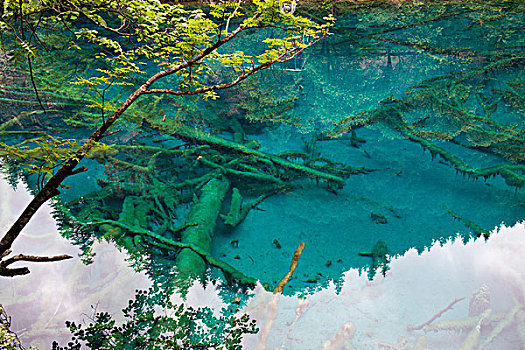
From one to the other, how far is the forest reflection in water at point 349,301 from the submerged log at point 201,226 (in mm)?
198

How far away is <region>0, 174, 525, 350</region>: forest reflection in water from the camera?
2.30 metres

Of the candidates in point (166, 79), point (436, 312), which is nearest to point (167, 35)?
point (436, 312)

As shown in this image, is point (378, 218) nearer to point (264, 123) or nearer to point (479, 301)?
point (479, 301)

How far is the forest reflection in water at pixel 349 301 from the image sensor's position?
2301mm

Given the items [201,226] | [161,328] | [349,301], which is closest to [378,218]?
[349,301]

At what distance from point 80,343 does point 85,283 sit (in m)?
0.55

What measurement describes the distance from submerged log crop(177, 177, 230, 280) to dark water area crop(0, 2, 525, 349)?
0.03 meters

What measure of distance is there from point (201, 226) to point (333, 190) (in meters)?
1.54

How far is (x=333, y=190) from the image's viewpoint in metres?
3.85

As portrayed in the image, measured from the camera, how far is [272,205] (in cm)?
361

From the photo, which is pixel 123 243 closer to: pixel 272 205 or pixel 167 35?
pixel 272 205

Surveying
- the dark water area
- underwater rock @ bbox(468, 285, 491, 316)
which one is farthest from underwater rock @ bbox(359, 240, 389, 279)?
underwater rock @ bbox(468, 285, 491, 316)

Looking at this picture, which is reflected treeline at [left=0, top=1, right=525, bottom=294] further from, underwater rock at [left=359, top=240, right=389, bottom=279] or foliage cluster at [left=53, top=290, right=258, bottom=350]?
underwater rock at [left=359, top=240, right=389, bottom=279]

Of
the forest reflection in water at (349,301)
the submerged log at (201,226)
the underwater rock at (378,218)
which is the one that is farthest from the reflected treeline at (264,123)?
the underwater rock at (378,218)
